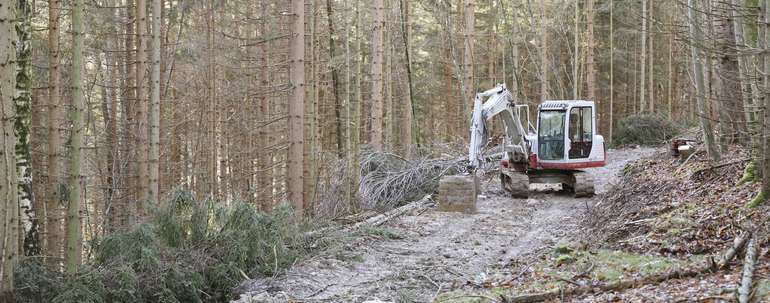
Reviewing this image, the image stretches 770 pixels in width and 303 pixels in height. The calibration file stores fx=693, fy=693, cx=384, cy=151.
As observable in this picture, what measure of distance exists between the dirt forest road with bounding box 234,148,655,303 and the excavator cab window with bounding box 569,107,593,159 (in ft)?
4.79

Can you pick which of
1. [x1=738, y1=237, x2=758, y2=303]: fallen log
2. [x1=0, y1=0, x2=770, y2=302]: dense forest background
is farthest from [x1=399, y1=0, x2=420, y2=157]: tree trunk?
[x1=738, y1=237, x2=758, y2=303]: fallen log

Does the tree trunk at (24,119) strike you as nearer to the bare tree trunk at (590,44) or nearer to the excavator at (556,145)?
the excavator at (556,145)

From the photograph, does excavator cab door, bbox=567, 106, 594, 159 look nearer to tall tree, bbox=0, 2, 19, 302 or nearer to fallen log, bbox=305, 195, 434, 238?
fallen log, bbox=305, 195, 434, 238

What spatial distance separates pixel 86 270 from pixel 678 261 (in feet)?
20.4

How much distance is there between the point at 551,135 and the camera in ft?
47.5

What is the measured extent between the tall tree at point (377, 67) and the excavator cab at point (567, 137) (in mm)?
3621

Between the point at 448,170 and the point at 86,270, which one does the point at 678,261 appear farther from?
the point at 448,170

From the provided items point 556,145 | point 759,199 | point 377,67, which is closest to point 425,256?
point 759,199

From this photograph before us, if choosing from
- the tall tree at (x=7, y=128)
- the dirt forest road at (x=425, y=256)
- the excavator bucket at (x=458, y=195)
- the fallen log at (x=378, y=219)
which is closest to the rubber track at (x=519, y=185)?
the dirt forest road at (x=425, y=256)

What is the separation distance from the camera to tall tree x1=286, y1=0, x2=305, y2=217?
37.9 ft

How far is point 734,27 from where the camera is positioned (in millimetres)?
10023

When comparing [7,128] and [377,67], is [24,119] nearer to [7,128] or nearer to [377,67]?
[7,128]

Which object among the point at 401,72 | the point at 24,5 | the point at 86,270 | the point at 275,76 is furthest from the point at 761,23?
the point at 401,72

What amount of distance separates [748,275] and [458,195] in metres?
7.41
